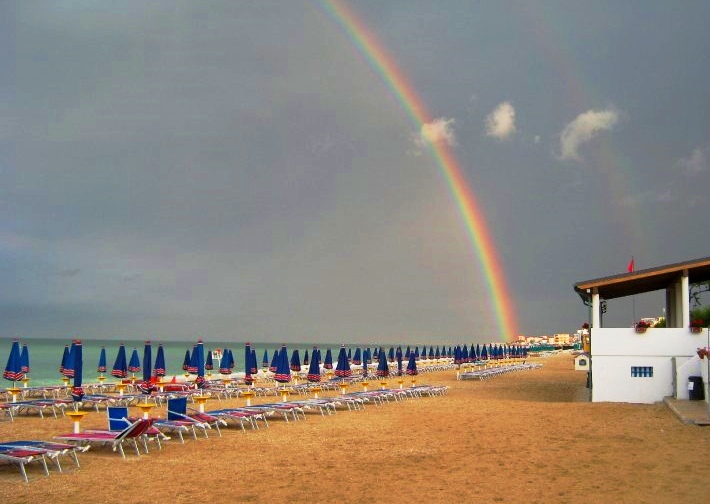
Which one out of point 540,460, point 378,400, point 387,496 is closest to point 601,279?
point 378,400

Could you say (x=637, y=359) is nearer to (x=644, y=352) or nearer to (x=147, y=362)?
(x=644, y=352)

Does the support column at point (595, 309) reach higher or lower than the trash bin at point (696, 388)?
higher

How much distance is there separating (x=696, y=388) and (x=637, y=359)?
1698mm

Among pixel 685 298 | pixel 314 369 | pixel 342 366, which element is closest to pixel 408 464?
pixel 314 369

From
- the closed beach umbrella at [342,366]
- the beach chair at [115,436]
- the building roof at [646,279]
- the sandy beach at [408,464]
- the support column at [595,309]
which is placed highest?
the building roof at [646,279]

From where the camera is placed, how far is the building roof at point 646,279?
644 inches

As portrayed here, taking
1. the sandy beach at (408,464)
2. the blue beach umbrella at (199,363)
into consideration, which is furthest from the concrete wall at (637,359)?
the blue beach umbrella at (199,363)

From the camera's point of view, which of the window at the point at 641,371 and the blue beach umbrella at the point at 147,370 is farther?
the window at the point at 641,371

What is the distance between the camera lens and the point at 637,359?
16781 millimetres

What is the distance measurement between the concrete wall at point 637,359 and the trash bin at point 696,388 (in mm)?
791

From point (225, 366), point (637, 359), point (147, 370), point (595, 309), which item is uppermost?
point (595, 309)

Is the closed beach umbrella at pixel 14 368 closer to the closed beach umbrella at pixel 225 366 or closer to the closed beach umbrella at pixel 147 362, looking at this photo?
the closed beach umbrella at pixel 147 362

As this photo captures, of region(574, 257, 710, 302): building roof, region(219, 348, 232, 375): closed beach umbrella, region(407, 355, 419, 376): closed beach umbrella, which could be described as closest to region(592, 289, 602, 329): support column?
region(574, 257, 710, 302): building roof

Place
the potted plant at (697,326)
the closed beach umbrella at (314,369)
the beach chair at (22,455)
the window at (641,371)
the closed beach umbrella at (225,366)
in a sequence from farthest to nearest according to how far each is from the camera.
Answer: the closed beach umbrella at (225,366) → the closed beach umbrella at (314,369) → the window at (641,371) → the potted plant at (697,326) → the beach chair at (22,455)
